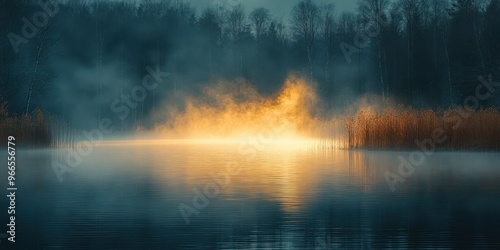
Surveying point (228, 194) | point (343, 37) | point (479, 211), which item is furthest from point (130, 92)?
point (479, 211)

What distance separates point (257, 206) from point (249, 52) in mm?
54884

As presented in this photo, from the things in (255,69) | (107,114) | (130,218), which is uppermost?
(255,69)

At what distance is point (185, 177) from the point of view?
18.4 m

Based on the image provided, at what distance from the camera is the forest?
144ft

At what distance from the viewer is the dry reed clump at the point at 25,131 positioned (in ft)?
92.3

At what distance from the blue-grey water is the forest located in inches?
861

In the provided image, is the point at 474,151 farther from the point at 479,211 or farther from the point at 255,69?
the point at 255,69

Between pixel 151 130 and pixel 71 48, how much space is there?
953cm
